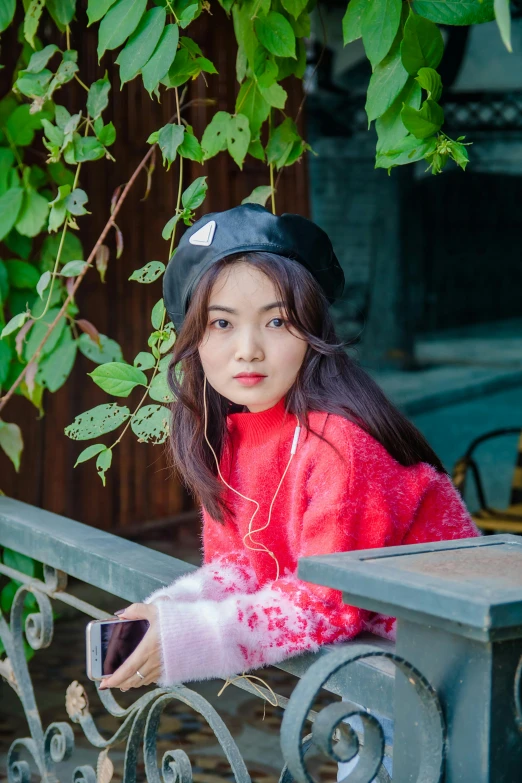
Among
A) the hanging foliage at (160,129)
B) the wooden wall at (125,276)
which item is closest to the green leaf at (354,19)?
the hanging foliage at (160,129)

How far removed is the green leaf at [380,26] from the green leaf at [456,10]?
29 mm

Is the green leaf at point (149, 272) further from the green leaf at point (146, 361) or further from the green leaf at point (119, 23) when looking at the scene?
the green leaf at point (119, 23)

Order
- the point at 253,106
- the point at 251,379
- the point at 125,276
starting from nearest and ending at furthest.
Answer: the point at 251,379, the point at 253,106, the point at 125,276

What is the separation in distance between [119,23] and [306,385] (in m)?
0.62

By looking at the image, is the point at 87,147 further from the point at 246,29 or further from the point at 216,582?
the point at 216,582

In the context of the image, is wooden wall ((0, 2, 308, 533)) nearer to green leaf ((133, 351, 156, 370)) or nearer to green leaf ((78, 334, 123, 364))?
green leaf ((78, 334, 123, 364))

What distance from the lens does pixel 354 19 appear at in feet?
4.33

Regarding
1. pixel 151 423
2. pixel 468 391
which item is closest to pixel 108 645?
pixel 151 423

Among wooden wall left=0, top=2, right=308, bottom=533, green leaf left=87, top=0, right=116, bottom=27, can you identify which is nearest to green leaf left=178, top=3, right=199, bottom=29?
green leaf left=87, top=0, right=116, bottom=27

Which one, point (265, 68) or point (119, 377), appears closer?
point (119, 377)

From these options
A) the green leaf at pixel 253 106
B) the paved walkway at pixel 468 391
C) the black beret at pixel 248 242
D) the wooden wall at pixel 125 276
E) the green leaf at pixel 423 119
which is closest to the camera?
the green leaf at pixel 423 119

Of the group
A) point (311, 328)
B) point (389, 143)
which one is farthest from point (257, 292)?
point (389, 143)

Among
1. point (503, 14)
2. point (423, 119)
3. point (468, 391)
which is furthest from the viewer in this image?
point (468, 391)

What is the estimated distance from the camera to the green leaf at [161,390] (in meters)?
1.55
